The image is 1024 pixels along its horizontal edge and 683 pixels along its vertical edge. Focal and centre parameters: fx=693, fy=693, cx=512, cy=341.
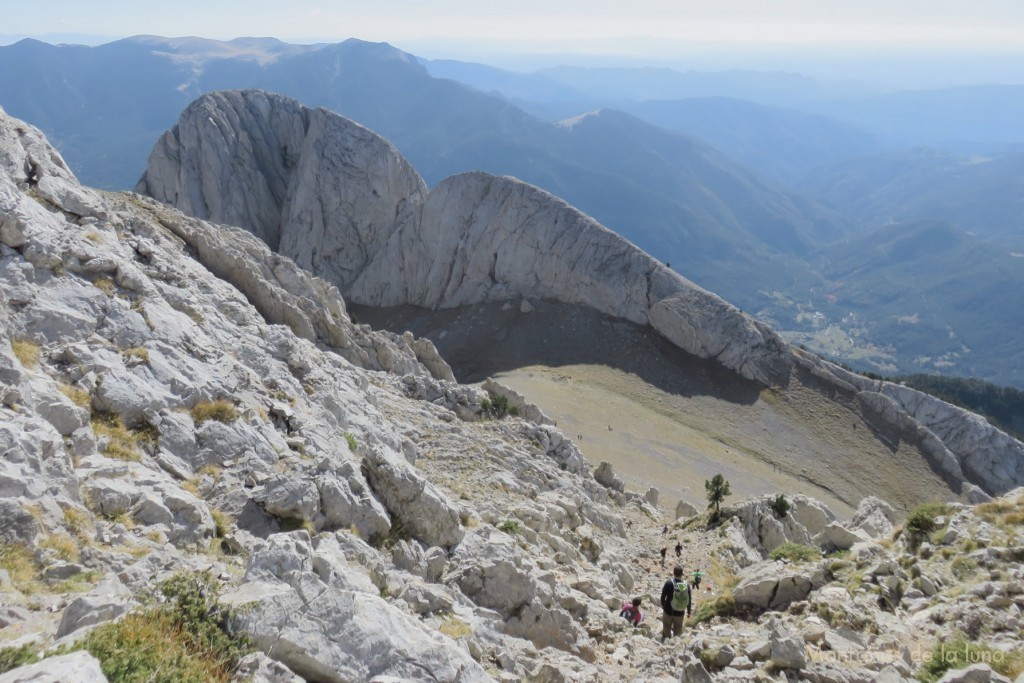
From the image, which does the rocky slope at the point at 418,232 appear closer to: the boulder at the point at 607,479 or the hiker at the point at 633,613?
the boulder at the point at 607,479

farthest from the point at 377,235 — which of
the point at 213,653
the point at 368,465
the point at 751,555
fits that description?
the point at 213,653

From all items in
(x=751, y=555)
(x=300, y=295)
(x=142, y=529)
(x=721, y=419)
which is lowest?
(x=721, y=419)

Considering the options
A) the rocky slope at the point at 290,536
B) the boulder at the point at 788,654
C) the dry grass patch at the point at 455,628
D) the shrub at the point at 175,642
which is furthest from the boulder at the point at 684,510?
the shrub at the point at 175,642

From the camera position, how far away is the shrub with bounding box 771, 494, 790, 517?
37.1m

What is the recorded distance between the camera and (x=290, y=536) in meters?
11.5

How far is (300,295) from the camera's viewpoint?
152 ft

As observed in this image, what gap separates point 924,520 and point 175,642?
18.6 m

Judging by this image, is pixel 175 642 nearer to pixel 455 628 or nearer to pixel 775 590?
pixel 455 628

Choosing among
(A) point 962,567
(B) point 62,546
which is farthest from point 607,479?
(B) point 62,546

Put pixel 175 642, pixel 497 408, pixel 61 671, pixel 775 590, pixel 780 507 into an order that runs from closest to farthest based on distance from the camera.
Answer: pixel 61 671, pixel 175 642, pixel 775 590, pixel 780 507, pixel 497 408

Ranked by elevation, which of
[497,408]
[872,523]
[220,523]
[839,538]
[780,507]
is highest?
[220,523]

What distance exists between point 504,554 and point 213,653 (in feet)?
35.4

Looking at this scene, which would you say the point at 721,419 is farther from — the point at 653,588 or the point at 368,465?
the point at 368,465

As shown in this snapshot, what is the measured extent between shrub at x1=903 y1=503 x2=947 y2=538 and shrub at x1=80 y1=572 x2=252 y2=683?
1755 centimetres
